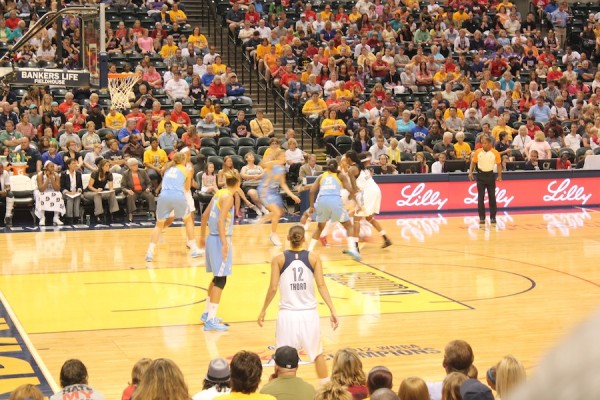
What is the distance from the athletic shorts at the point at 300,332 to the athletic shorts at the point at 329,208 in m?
7.09

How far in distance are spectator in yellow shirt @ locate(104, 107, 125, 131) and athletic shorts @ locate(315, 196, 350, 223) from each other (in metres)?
8.19

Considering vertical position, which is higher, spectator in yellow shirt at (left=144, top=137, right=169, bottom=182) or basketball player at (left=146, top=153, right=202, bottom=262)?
spectator in yellow shirt at (left=144, top=137, right=169, bottom=182)

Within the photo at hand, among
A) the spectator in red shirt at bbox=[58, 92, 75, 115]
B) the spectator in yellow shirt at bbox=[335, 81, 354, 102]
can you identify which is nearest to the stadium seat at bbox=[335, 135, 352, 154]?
the spectator in yellow shirt at bbox=[335, 81, 354, 102]

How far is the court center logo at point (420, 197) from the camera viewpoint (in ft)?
73.0

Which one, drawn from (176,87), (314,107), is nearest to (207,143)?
(176,87)

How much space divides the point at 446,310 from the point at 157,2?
17.7m

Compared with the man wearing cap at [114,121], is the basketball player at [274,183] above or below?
below

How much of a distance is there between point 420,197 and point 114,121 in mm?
7391

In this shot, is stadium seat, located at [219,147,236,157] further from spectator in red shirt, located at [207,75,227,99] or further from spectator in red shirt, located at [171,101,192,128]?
spectator in red shirt, located at [207,75,227,99]

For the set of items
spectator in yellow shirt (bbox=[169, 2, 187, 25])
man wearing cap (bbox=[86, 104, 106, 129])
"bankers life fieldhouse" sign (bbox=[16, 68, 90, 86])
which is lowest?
"bankers life fieldhouse" sign (bbox=[16, 68, 90, 86])

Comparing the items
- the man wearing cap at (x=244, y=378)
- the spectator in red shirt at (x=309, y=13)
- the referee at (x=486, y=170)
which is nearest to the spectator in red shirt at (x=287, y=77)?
the spectator in red shirt at (x=309, y=13)

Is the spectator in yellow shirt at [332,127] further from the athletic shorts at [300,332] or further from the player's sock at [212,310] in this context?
the athletic shorts at [300,332]

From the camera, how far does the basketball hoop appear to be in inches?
869

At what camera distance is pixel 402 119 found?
25.0 metres
